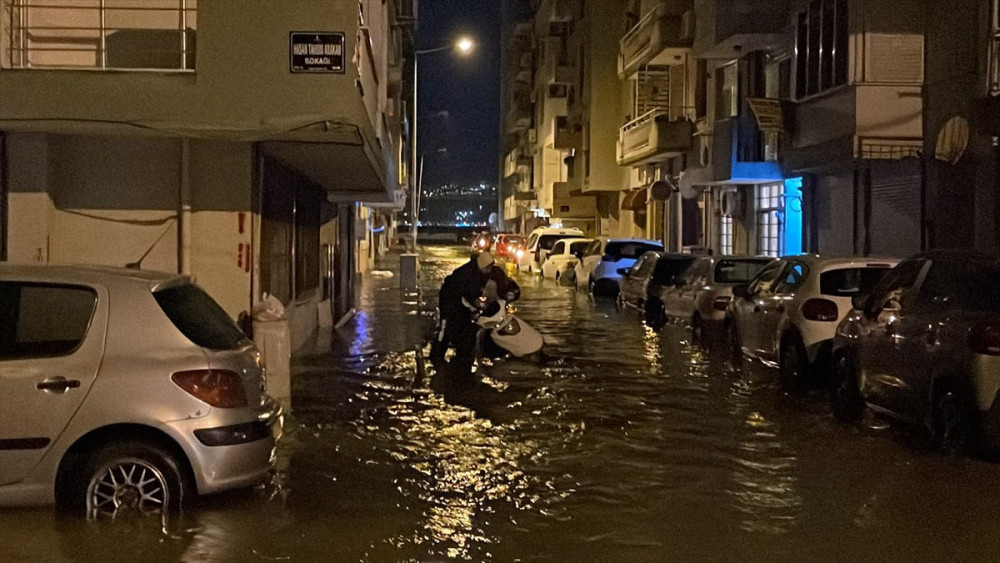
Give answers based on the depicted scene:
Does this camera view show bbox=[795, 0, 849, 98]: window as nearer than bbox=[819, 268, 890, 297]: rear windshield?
No

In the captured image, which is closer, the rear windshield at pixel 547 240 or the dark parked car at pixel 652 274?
the dark parked car at pixel 652 274

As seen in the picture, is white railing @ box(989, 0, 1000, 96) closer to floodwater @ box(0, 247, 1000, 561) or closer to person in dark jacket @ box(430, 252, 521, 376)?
floodwater @ box(0, 247, 1000, 561)

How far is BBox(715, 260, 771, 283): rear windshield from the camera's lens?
63.5 feet

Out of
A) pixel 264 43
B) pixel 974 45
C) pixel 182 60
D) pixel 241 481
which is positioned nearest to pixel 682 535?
pixel 241 481

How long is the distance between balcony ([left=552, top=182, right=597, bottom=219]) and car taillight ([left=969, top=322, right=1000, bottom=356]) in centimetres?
4882

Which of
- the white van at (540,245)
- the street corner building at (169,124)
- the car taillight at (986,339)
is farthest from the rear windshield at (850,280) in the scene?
the white van at (540,245)

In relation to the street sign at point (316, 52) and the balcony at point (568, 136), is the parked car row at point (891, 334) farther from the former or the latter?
the balcony at point (568, 136)

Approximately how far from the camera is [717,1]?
1133 inches

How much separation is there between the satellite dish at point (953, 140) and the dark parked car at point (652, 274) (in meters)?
4.78

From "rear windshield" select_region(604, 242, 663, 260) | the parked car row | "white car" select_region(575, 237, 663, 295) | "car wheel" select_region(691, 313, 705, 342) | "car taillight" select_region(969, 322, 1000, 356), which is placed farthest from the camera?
"rear windshield" select_region(604, 242, 663, 260)

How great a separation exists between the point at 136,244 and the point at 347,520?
652cm

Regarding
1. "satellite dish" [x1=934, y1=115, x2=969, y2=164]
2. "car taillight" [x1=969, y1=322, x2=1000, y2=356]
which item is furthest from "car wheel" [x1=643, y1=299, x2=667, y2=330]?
"car taillight" [x1=969, y1=322, x2=1000, y2=356]

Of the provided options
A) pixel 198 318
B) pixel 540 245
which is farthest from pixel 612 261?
pixel 198 318

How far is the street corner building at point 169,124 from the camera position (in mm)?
11992
